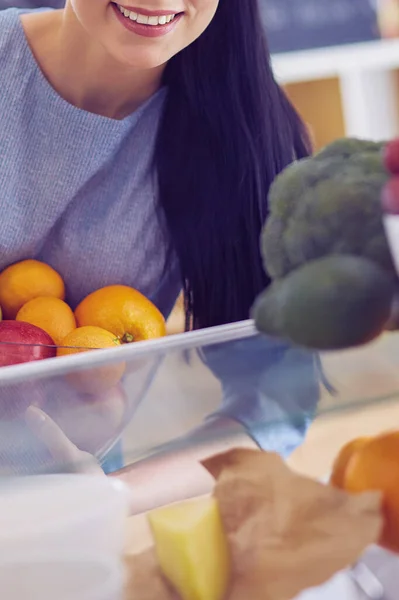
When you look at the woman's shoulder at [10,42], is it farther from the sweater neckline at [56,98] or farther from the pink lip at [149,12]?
the pink lip at [149,12]

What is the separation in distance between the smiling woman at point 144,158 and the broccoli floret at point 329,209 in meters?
0.56

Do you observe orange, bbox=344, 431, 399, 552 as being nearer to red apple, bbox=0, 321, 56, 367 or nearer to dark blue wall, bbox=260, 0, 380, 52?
red apple, bbox=0, 321, 56, 367

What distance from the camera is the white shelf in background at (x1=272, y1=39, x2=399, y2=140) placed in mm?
2387

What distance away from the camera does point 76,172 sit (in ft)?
3.14

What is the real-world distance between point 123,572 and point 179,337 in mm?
122

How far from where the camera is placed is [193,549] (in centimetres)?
38

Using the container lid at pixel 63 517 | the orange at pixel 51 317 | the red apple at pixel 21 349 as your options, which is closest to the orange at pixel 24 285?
the orange at pixel 51 317

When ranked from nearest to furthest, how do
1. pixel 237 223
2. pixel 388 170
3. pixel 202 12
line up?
pixel 388 170
pixel 202 12
pixel 237 223

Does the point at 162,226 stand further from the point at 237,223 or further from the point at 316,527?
the point at 316,527

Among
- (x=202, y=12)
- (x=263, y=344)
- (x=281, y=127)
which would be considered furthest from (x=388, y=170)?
(x=281, y=127)

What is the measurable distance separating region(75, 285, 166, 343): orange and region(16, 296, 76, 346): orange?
14 millimetres

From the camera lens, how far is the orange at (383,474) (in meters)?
0.38

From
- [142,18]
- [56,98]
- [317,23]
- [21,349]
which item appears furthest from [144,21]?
[317,23]

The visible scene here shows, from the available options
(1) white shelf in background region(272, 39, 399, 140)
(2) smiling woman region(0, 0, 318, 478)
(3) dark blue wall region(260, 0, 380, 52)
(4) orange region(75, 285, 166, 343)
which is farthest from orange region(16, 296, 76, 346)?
(3) dark blue wall region(260, 0, 380, 52)
